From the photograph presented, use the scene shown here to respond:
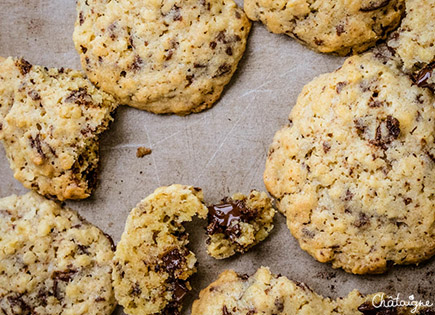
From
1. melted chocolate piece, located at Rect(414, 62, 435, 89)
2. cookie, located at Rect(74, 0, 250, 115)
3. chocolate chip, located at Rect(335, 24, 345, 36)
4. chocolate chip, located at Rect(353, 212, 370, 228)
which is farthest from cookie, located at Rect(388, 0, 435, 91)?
cookie, located at Rect(74, 0, 250, 115)

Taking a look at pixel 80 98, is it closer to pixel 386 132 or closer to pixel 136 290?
pixel 136 290

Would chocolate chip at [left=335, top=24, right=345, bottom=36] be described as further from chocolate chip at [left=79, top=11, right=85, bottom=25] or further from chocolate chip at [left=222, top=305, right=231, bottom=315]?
chocolate chip at [left=222, top=305, right=231, bottom=315]

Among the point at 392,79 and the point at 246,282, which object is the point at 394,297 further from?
the point at 392,79

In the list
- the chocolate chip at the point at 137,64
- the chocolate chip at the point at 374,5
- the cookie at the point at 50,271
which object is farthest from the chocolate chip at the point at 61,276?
the chocolate chip at the point at 374,5

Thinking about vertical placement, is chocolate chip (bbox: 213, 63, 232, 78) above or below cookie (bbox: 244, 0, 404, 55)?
below

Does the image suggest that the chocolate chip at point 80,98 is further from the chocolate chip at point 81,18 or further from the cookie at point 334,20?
the cookie at point 334,20

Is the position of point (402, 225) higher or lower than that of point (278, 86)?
lower

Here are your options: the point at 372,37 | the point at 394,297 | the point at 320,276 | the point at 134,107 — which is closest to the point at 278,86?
the point at 372,37
